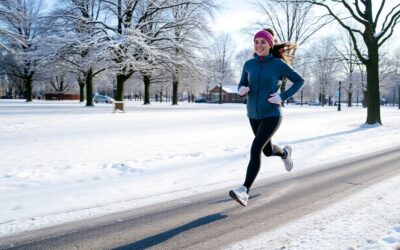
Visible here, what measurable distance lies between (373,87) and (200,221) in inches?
725

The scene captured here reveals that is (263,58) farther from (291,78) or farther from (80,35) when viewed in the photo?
(80,35)

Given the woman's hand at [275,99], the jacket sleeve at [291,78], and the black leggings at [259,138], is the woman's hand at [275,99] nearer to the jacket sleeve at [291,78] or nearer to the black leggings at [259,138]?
the jacket sleeve at [291,78]

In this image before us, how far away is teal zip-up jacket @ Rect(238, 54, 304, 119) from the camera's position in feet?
15.3

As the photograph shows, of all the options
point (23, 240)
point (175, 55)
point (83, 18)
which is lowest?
point (23, 240)

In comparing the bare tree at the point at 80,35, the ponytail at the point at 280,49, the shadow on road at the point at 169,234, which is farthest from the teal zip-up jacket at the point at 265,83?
the bare tree at the point at 80,35

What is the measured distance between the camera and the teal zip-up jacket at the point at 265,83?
4664 millimetres

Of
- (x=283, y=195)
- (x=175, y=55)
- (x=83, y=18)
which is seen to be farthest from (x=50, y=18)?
(x=283, y=195)

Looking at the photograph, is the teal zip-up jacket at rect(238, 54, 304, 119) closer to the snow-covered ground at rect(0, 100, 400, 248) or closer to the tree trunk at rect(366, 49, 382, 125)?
the snow-covered ground at rect(0, 100, 400, 248)

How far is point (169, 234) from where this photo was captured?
12.8 ft

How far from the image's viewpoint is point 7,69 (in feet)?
174

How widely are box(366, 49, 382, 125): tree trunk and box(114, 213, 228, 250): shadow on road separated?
18.0 metres

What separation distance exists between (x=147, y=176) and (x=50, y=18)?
24353 millimetres

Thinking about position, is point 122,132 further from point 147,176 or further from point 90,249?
point 90,249

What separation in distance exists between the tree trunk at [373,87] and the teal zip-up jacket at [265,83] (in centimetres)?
1722
